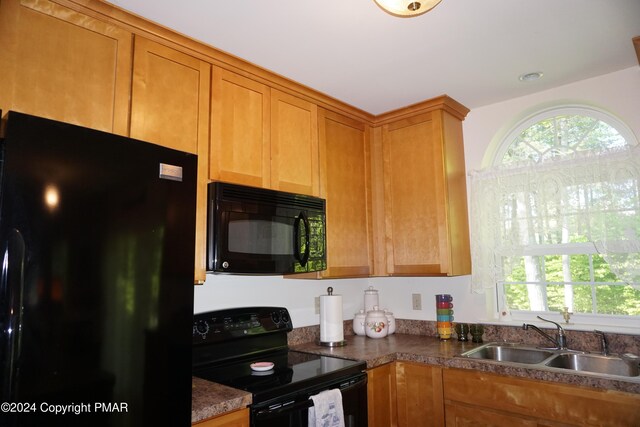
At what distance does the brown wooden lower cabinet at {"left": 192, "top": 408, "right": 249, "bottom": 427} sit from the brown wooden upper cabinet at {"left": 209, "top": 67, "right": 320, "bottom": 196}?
0.99m

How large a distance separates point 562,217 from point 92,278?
2.35 metres

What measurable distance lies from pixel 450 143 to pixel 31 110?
2.24 metres

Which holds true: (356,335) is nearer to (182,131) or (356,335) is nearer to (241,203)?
(241,203)

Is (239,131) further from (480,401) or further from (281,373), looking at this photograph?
(480,401)

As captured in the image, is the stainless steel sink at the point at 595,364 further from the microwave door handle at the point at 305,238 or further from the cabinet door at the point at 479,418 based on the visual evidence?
the microwave door handle at the point at 305,238

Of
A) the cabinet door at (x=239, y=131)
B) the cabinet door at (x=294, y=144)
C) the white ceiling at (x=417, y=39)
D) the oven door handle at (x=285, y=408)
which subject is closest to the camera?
the oven door handle at (x=285, y=408)

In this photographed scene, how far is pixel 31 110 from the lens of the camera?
4.59 ft

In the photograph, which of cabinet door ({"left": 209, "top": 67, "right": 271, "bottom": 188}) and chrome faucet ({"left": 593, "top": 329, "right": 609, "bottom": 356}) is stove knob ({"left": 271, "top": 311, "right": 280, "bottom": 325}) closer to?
cabinet door ({"left": 209, "top": 67, "right": 271, "bottom": 188})

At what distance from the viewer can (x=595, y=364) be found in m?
2.09

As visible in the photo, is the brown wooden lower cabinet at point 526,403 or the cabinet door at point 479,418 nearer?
the brown wooden lower cabinet at point 526,403

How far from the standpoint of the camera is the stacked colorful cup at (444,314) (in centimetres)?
261

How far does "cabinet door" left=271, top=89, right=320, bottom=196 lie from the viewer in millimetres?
2223

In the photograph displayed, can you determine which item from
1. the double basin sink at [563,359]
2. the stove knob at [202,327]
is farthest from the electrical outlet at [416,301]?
the stove knob at [202,327]

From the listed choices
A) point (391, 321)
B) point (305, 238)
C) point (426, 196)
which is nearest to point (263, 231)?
point (305, 238)
